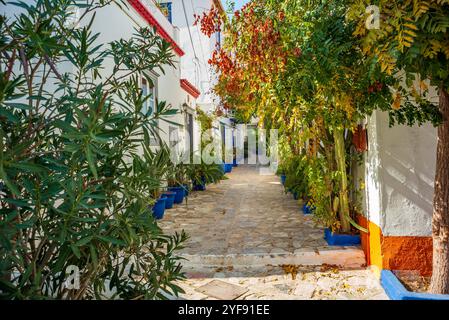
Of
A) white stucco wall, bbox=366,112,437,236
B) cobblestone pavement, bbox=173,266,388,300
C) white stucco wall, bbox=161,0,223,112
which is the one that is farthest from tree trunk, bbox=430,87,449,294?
white stucco wall, bbox=161,0,223,112

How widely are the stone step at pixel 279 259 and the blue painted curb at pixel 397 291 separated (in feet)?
2.63

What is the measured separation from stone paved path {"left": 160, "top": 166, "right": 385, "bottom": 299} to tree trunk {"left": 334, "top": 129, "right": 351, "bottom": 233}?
445 millimetres

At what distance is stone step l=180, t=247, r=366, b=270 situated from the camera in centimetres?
482

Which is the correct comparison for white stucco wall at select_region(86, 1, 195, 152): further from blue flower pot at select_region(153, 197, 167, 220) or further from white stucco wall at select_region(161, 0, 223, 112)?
white stucco wall at select_region(161, 0, 223, 112)

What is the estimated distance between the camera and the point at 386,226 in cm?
416

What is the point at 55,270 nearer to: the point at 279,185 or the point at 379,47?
the point at 379,47

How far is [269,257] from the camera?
491 cm

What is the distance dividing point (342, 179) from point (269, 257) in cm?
165

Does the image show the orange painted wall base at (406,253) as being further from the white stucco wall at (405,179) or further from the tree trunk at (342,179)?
the tree trunk at (342,179)

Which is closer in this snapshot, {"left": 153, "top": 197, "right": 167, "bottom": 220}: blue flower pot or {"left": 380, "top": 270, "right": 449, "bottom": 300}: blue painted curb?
{"left": 380, "top": 270, "right": 449, "bottom": 300}: blue painted curb

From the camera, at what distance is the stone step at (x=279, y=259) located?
15.8 feet

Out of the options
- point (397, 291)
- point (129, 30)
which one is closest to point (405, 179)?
point (397, 291)
